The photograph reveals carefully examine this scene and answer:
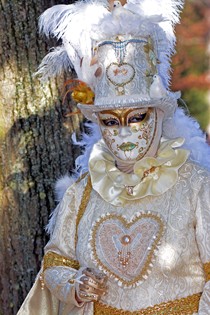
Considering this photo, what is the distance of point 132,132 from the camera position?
3.52m

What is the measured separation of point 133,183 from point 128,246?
0.83ft

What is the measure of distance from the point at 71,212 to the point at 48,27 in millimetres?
778

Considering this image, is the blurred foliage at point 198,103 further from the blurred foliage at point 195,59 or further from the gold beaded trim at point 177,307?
the gold beaded trim at point 177,307

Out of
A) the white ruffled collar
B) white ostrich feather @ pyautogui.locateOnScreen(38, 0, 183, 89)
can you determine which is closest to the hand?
the white ruffled collar

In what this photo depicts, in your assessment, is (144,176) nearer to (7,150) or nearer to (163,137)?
(163,137)

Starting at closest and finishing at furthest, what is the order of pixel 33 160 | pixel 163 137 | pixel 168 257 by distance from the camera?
pixel 168 257, pixel 163 137, pixel 33 160

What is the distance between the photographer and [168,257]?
3408mm

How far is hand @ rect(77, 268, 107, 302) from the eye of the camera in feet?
11.3

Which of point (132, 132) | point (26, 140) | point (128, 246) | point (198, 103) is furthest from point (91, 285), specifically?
point (198, 103)

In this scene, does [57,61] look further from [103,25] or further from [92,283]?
[92,283]

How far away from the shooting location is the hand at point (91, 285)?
135 inches

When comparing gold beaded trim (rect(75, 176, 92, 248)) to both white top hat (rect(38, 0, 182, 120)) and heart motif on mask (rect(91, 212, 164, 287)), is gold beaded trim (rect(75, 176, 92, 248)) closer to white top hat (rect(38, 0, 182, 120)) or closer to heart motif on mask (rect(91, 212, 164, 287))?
heart motif on mask (rect(91, 212, 164, 287))

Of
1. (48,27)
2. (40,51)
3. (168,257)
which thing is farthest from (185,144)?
(40,51)

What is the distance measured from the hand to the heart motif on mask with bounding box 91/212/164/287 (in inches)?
2.2
